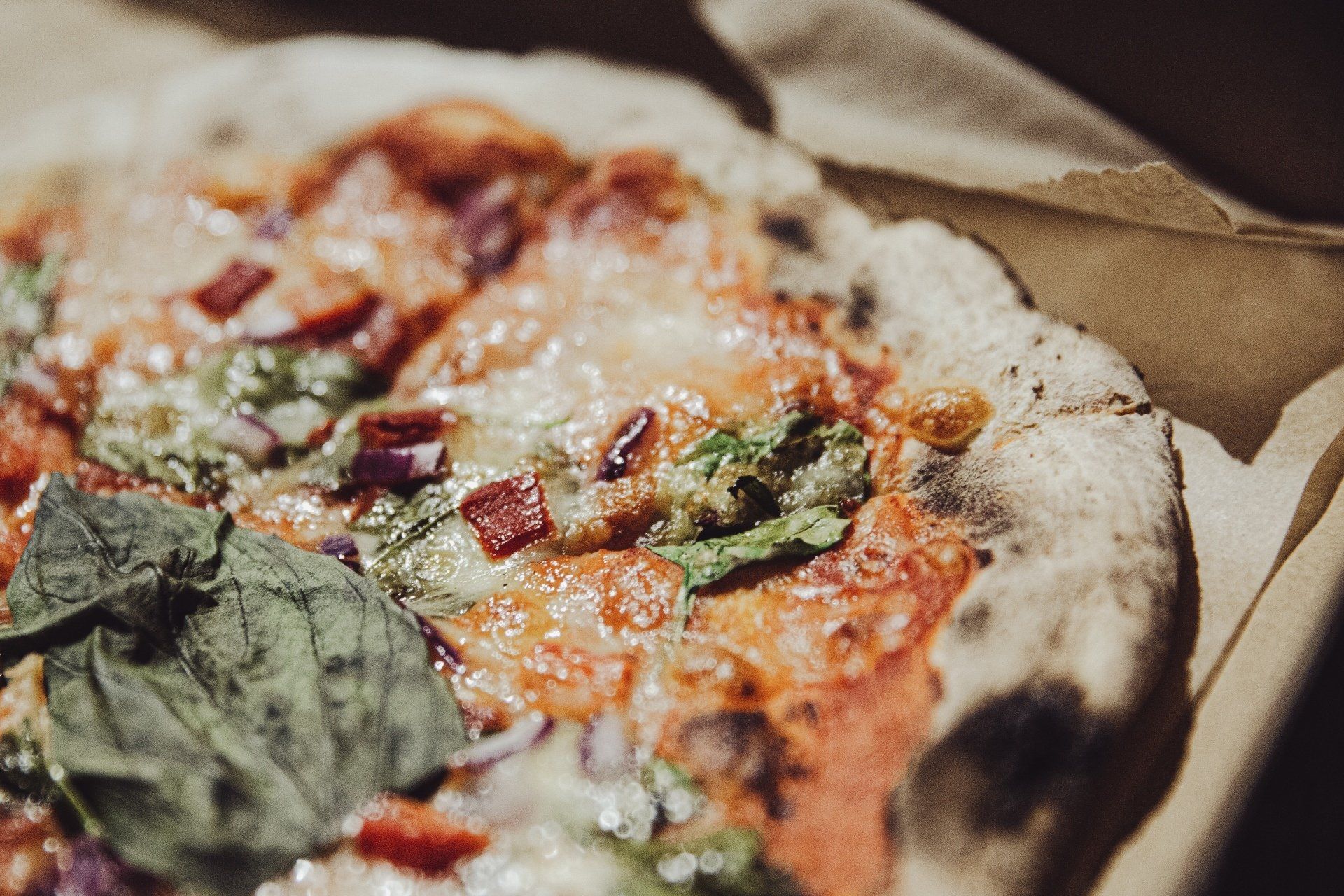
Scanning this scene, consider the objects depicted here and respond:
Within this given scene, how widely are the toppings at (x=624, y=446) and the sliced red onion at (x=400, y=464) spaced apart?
0.52 metres

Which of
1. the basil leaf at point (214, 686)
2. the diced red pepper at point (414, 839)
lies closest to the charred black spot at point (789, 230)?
the basil leaf at point (214, 686)

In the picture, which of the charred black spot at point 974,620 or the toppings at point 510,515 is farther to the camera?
the toppings at point 510,515

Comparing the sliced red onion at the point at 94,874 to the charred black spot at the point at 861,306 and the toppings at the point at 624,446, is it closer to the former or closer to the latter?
the toppings at the point at 624,446

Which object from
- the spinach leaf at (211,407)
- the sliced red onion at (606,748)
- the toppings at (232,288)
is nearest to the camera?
the sliced red onion at (606,748)

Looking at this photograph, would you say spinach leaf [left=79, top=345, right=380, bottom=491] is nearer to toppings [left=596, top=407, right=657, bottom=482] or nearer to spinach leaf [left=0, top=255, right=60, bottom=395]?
spinach leaf [left=0, top=255, right=60, bottom=395]

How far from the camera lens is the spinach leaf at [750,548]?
232 centimetres

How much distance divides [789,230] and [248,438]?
79.1 inches

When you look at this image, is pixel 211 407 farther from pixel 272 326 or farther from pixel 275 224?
pixel 275 224

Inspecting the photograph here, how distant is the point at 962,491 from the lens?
7.89 feet

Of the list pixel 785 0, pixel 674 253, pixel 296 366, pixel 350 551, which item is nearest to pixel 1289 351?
pixel 674 253

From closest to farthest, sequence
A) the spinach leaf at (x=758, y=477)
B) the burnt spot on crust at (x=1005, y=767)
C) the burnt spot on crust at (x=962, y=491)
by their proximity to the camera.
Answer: the burnt spot on crust at (x=1005, y=767), the burnt spot on crust at (x=962, y=491), the spinach leaf at (x=758, y=477)

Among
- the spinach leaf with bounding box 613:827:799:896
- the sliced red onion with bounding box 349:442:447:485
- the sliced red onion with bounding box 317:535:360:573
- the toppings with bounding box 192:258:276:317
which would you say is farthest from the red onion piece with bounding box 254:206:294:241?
the spinach leaf with bounding box 613:827:799:896

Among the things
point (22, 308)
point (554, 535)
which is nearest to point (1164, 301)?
point (554, 535)

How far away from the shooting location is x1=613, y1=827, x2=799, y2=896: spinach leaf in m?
1.90
